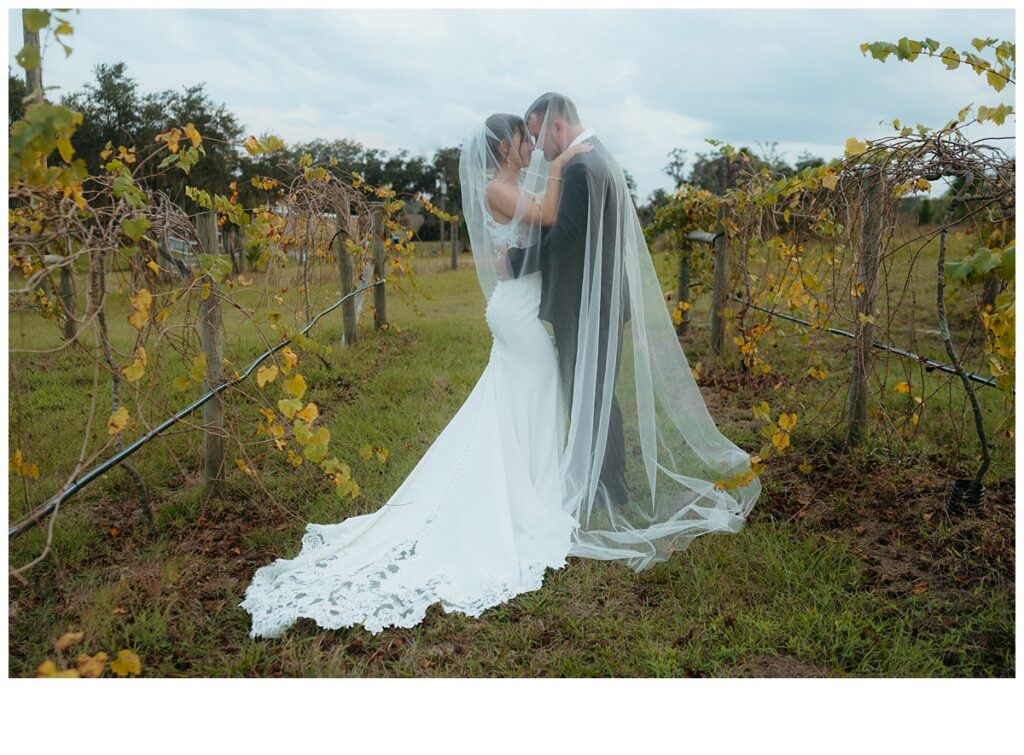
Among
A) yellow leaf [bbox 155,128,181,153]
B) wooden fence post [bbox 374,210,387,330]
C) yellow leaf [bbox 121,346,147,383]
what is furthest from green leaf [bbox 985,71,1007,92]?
wooden fence post [bbox 374,210,387,330]

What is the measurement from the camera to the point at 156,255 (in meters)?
2.93

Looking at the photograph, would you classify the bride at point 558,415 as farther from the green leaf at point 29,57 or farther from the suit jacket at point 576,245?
the green leaf at point 29,57

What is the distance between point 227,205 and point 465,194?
107 centimetres

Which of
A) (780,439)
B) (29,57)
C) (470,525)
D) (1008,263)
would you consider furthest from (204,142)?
(1008,263)

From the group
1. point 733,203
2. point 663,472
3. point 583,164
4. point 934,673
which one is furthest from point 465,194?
point 733,203

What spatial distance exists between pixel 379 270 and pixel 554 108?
4943 millimetres

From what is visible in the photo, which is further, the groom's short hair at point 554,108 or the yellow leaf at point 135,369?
the groom's short hair at point 554,108

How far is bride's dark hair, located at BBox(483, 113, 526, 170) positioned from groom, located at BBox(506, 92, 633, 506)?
0.17ft

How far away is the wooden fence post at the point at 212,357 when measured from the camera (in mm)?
3322

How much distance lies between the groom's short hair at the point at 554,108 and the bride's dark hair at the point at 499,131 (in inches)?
3.5

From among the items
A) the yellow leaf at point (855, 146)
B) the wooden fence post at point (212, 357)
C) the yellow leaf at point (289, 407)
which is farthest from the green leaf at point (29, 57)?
the yellow leaf at point (855, 146)

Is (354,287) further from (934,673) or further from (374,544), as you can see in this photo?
(934,673)

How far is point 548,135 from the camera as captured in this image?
3152 mm

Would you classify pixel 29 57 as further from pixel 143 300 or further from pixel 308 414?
pixel 308 414
